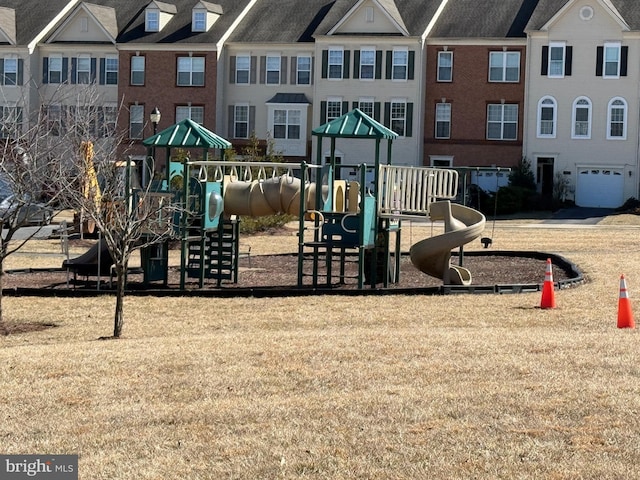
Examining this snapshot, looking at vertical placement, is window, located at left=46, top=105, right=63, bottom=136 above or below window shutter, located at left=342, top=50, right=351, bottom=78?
below

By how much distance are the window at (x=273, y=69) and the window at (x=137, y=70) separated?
267 inches

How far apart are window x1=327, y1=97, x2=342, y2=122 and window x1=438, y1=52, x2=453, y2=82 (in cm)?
525

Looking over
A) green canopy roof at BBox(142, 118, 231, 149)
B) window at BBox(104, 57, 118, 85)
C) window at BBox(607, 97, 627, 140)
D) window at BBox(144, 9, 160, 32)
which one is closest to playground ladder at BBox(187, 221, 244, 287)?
green canopy roof at BBox(142, 118, 231, 149)

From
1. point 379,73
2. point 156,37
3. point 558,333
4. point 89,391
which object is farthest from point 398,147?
point 89,391

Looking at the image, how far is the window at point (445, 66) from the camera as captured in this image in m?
61.6

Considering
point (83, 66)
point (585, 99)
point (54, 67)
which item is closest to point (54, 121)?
point (585, 99)

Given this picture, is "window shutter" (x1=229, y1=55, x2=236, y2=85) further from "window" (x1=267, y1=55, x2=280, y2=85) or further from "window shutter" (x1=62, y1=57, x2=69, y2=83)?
"window shutter" (x1=62, y1=57, x2=69, y2=83)

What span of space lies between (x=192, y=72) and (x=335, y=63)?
777cm

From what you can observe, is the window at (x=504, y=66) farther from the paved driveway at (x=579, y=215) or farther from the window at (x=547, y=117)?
the paved driveway at (x=579, y=215)

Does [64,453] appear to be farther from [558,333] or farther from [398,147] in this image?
[398,147]

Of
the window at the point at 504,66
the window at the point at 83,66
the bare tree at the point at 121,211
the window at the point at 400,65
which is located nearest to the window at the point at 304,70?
the window at the point at 400,65

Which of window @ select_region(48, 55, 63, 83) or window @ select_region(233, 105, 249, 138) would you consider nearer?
window @ select_region(233, 105, 249, 138)

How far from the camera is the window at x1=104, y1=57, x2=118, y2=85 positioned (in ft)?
218

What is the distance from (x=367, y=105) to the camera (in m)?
62.5
